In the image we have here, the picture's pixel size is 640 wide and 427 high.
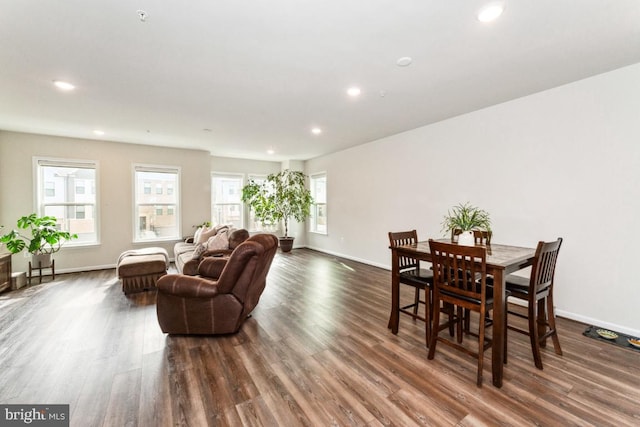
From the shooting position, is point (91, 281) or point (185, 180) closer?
point (91, 281)

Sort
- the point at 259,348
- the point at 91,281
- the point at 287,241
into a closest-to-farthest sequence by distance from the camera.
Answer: the point at 259,348, the point at 91,281, the point at 287,241

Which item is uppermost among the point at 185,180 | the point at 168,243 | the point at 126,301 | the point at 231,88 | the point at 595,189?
the point at 231,88

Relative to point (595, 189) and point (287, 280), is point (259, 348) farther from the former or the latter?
point (595, 189)

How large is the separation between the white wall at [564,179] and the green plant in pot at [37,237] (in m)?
6.41

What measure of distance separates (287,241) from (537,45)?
20.4 ft

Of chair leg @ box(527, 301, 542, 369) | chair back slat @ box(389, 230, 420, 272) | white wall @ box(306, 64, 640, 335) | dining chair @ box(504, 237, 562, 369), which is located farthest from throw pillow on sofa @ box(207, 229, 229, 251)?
chair leg @ box(527, 301, 542, 369)

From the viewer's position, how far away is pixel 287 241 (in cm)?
745

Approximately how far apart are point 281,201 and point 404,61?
Answer: 17.7 feet

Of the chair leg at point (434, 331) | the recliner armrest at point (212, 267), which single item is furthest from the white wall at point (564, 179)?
the recliner armrest at point (212, 267)

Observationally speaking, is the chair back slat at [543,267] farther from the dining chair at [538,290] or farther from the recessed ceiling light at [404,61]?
the recessed ceiling light at [404,61]

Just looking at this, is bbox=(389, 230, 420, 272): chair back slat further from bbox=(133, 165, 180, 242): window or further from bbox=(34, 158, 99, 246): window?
→ bbox=(34, 158, 99, 246): window

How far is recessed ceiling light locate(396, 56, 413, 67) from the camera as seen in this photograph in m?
2.53

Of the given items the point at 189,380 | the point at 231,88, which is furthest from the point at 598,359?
the point at 231,88

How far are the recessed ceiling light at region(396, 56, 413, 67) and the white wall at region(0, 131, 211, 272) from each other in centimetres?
546
